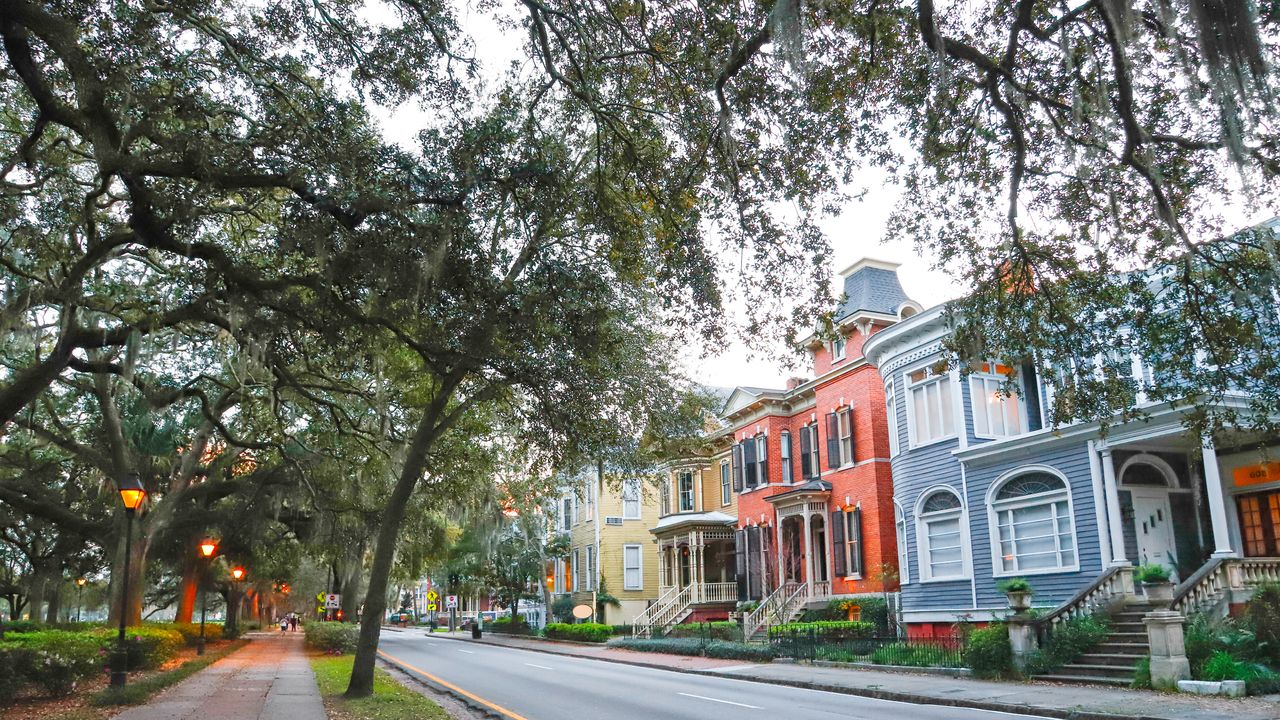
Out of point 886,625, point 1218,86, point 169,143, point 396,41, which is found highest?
point 396,41

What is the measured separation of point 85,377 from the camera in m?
22.8

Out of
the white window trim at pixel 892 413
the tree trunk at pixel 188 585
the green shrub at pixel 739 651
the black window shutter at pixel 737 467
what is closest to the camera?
the green shrub at pixel 739 651

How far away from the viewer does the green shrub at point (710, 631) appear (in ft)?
97.1

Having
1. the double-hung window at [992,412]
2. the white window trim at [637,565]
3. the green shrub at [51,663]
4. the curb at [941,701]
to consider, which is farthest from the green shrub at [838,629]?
the white window trim at [637,565]

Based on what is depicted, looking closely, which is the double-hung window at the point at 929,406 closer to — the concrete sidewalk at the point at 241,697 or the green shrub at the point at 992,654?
the green shrub at the point at 992,654

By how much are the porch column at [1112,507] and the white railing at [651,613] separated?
21.6 m

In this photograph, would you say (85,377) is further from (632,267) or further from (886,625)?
(886,625)

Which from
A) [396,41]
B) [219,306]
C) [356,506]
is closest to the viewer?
[396,41]

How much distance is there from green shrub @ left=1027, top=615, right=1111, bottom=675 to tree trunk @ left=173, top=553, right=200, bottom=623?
28749 millimetres

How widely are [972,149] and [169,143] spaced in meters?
9.77

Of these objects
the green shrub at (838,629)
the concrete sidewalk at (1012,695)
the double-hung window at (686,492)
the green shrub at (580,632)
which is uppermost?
the double-hung window at (686,492)

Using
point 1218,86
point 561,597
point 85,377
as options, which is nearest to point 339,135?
point 1218,86

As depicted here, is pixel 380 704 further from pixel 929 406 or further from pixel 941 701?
pixel 929 406

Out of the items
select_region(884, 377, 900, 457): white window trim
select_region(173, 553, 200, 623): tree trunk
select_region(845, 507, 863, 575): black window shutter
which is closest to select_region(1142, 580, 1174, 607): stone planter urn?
select_region(884, 377, 900, 457): white window trim
